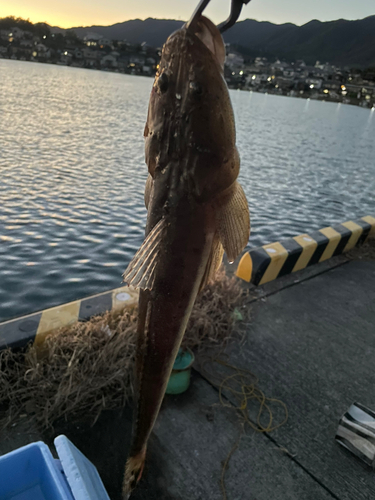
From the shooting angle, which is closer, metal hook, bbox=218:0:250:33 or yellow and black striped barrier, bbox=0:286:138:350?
metal hook, bbox=218:0:250:33

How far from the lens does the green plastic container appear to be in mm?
3686

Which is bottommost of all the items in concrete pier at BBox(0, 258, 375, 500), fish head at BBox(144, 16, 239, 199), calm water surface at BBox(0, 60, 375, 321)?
calm water surface at BBox(0, 60, 375, 321)

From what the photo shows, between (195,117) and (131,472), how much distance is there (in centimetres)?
238

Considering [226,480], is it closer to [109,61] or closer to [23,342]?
[23,342]

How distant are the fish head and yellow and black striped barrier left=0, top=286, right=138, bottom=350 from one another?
8.56 ft

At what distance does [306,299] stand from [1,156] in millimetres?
14826

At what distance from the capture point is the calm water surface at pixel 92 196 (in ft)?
28.6

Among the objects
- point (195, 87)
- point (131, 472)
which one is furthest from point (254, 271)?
point (195, 87)

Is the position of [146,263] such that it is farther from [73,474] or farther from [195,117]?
[73,474]

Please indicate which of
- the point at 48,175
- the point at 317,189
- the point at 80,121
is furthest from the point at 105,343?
the point at 80,121

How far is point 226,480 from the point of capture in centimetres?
309

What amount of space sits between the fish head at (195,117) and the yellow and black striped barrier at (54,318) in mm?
2610

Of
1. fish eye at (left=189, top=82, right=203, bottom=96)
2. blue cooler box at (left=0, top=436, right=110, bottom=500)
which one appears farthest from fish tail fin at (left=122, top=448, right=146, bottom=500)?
fish eye at (left=189, top=82, right=203, bottom=96)

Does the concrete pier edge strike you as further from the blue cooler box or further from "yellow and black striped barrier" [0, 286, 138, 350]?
the blue cooler box
